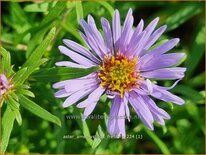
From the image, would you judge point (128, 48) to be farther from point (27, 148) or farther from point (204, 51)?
point (204, 51)

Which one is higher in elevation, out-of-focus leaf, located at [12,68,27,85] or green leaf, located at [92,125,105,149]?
out-of-focus leaf, located at [12,68,27,85]

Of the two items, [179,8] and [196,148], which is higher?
[179,8]

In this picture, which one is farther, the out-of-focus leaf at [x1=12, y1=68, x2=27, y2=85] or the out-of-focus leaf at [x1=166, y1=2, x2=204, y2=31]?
the out-of-focus leaf at [x1=166, y1=2, x2=204, y2=31]

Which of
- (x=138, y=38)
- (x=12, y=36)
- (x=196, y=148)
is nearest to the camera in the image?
Result: (x=138, y=38)

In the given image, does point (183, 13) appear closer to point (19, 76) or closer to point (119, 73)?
point (119, 73)

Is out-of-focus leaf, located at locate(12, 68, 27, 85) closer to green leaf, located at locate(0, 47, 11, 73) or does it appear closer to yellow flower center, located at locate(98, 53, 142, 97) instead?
green leaf, located at locate(0, 47, 11, 73)

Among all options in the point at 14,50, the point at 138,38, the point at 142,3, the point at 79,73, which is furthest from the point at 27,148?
the point at 142,3

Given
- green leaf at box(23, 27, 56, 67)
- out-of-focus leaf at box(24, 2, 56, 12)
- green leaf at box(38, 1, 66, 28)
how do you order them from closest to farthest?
green leaf at box(23, 27, 56, 67) → green leaf at box(38, 1, 66, 28) → out-of-focus leaf at box(24, 2, 56, 12)

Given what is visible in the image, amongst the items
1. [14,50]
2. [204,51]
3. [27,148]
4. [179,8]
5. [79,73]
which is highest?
[179,8]

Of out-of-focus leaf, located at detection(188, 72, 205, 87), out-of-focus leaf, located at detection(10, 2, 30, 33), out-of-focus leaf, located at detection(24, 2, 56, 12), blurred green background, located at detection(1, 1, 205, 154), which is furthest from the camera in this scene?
out-of-focus leaf, located at detection(188, 72, 205, 87)

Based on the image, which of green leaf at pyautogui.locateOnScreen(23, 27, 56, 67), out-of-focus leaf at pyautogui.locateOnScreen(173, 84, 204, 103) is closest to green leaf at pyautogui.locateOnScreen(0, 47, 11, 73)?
green leaf at pyautogui.locateOnScreen(23, 27, 56, 67)
